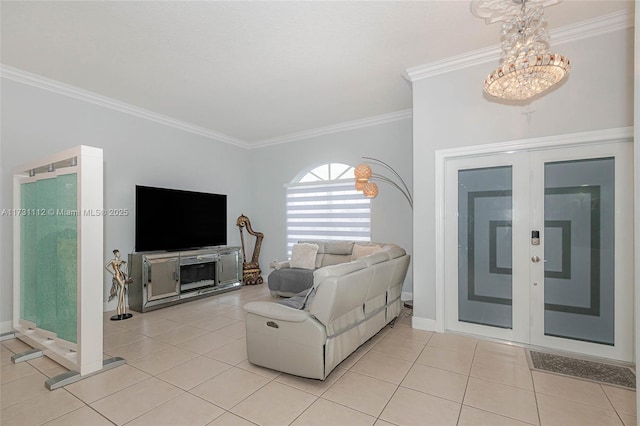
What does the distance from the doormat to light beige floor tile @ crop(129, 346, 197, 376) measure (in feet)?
11.0

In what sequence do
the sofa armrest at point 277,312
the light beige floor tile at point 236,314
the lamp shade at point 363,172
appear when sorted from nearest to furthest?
the sofa armrest at point 277,312 → the light beige floor tile at point 236,314 → the lamp shade at point 363,172

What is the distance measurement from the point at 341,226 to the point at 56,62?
4.77 m

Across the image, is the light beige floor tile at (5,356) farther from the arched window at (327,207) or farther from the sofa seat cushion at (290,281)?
the arched window at (327,207)

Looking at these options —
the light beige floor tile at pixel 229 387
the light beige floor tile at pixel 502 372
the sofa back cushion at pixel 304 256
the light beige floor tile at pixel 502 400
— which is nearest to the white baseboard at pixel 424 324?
the light beige floor tile at pixel 502 372

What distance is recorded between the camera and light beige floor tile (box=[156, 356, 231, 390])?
2.60 m

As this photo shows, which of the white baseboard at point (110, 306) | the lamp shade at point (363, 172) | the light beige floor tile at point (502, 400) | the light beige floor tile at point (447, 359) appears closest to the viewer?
the light beige floor tile at point (502, 400)

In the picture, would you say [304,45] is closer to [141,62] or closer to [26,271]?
[141,62]

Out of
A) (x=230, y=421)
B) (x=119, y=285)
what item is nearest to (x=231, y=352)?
(x=230, y=421)

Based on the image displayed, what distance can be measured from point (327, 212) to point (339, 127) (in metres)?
1.71

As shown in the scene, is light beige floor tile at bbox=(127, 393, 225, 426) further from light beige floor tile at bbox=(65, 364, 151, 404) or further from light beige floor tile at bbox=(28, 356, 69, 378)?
light beige floor tile at bbox=(28, 356, 69, 378)

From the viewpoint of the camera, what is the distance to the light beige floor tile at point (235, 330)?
12.0 feet

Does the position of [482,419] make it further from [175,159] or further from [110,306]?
[175,159]

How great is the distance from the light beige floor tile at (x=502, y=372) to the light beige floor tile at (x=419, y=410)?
0.62 m

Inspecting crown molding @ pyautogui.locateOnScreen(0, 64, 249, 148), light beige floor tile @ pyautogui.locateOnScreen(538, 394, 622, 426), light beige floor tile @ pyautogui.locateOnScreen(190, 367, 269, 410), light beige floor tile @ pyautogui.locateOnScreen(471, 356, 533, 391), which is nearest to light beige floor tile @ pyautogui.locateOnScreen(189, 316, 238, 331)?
light beige floor tile @ pyautogui.locateOnScreen(190, 367, 269, 410)
